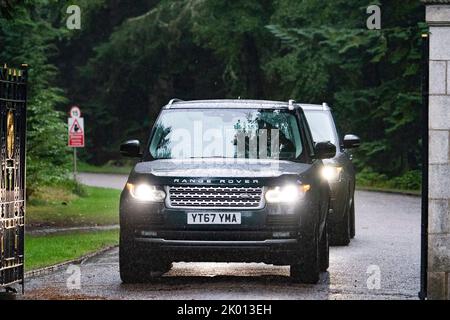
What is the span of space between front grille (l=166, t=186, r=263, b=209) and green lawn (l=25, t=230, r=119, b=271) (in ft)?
11.4

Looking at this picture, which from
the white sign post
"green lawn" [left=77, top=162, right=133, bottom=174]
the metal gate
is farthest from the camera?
"green lawn" [left=77, top=162, right=133, bottom=174]

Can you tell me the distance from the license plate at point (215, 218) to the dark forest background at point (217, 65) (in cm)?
333

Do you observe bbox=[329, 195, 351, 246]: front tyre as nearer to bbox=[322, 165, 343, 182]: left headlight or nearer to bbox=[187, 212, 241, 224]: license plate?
bbox=[322, 165, 343, 182]: left headlight

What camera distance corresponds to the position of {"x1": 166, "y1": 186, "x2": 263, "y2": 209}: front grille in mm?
13734

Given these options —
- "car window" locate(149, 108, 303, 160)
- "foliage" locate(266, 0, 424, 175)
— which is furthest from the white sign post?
"car window" locate(149, 108, 303, 160)

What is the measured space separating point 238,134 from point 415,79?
24.8m

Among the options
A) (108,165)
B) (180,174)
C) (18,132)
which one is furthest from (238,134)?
(108,165)

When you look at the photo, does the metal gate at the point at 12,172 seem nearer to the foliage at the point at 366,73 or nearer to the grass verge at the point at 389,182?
the foliage at the point at 366,73

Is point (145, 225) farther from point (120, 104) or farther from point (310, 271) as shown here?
point (120, 104)

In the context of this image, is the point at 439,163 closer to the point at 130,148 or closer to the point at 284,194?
the point at 284,194

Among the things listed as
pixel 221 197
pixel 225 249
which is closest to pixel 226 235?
pixel 225 249

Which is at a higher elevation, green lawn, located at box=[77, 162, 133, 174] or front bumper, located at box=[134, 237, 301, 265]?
front bumper, located at box=[134, 237, 301, 265]

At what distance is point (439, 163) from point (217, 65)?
177 ft

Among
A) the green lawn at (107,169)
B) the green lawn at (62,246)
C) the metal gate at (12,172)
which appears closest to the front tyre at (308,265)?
the metal gate at (12,172)
